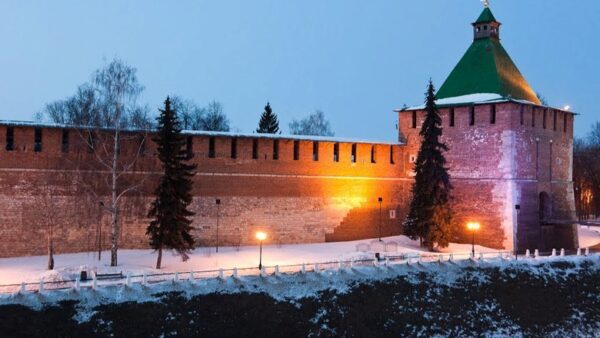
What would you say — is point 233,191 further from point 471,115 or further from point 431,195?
point 471,115

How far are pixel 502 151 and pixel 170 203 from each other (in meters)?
13.1

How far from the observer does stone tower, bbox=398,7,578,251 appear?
923 inches

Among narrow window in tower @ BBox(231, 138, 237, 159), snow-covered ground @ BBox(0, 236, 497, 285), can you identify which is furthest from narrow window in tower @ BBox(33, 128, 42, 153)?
narrow window in tower @ BBox(231, 138, 237, 159)

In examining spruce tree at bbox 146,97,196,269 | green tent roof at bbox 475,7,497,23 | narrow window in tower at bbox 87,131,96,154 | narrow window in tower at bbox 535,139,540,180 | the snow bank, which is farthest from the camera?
green tent roof at bbox 475,7,497,23

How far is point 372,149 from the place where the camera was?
84.0ft

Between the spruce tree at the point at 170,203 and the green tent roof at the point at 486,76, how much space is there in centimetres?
1311

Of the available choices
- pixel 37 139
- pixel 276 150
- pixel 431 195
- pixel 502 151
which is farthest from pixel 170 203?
pixel 502 151

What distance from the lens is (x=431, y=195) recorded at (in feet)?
73.4

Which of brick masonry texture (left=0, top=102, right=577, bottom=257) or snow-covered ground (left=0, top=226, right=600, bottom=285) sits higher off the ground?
brick masonry texture (left=0, top=102, right=577, bottom=257)

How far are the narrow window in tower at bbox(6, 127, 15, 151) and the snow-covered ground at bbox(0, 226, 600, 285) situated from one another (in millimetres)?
3636

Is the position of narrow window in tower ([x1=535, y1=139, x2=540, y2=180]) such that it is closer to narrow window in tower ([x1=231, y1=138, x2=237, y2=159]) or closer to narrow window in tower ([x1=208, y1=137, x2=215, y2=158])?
narrow window in tower ([x1=231, y1=138, x2=237, y2=159])

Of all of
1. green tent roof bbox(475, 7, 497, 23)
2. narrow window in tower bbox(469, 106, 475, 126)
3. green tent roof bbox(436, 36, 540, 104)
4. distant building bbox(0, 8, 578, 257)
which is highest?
green tent roof bbox(475, 7, 497, 23)

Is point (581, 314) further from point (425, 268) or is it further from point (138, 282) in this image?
point (138, 282)

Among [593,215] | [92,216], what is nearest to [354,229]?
[92,216]
